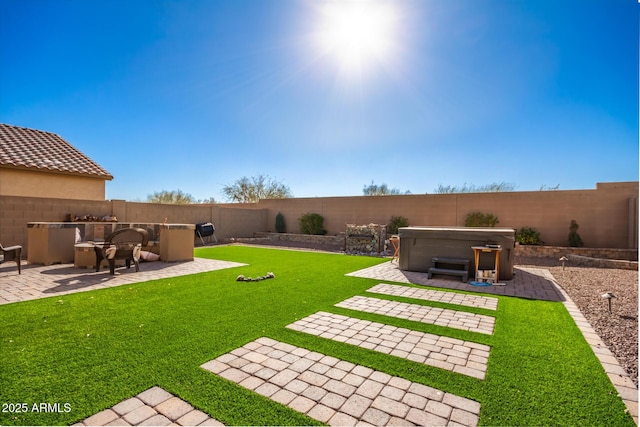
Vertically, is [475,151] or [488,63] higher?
[488,63]

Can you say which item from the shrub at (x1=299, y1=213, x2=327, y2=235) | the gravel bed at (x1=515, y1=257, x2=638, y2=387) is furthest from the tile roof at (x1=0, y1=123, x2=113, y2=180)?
the gravel bed at (x1=515, y1=257, x2=638, y2=387)

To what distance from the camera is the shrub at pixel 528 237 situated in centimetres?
1144

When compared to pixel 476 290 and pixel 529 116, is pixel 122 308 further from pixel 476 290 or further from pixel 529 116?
pixel 529 116

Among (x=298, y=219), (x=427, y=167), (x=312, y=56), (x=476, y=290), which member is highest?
(x=312, y=56)

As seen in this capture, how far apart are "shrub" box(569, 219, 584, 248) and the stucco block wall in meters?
18.4

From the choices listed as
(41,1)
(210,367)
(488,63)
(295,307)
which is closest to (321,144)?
(488,63)

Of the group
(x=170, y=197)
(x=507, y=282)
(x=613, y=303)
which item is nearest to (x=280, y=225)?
(x=507, y=282)

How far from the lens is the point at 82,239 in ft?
26.6

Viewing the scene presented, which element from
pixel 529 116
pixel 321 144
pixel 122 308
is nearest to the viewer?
pixel 122 308

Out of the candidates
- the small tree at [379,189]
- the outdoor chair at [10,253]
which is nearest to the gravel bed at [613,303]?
the outdoor chair at [10,253]

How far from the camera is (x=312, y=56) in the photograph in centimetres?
861

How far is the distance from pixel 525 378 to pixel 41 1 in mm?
9677

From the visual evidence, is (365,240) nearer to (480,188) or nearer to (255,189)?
(480,188)

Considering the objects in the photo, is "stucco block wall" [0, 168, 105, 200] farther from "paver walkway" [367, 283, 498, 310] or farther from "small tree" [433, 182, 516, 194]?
"small tree" [433, 182, 516, 194]
